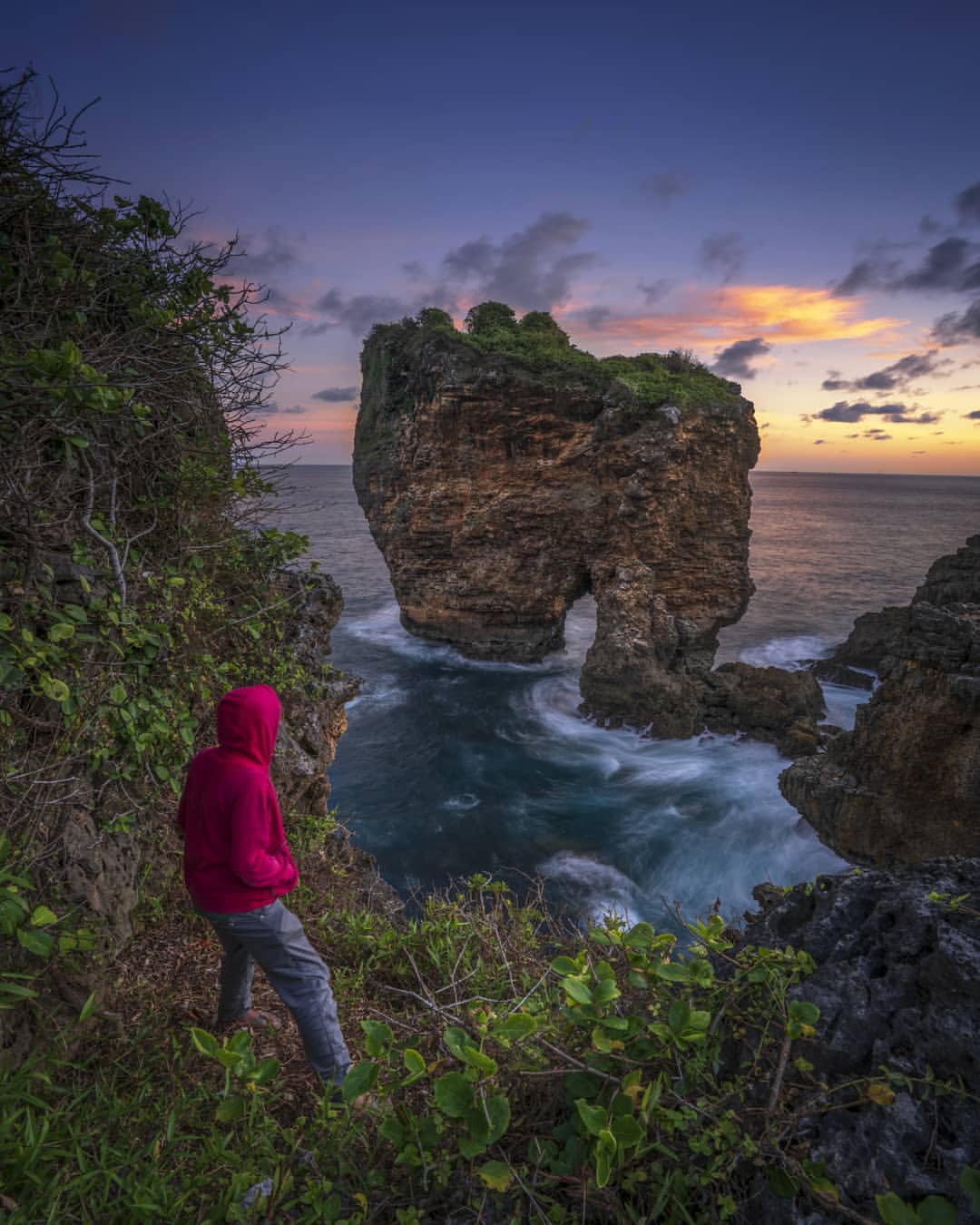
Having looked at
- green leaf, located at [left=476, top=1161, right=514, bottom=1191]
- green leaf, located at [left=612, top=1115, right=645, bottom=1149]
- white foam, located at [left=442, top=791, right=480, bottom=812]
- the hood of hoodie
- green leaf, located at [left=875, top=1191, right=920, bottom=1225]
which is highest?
the hood of hoodie

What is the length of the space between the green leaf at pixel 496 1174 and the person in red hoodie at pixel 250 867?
1.45m

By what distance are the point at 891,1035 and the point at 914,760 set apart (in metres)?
8.88

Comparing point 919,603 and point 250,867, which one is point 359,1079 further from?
point 919,603

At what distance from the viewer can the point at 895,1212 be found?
3.95 ft

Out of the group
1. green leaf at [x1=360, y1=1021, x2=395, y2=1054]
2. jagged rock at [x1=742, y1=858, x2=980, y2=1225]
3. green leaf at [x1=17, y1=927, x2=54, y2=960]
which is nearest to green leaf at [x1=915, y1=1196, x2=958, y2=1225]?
jagged rock at [x1=742, y1=858, x2=980, y2=1225]

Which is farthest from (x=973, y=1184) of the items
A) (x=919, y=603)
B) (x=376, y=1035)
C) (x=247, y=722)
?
(x=919, y=603)

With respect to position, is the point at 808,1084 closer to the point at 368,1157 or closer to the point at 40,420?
the point at 368,1157

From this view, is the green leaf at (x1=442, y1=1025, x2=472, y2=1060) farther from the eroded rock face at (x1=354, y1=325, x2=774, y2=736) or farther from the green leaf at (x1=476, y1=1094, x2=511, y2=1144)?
the eroded rock face at (x1=354, y1=325, x2=774, y2=736)

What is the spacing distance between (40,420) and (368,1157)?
12.1 ft

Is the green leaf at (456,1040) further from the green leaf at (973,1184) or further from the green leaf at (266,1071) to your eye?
the green leaf at (973,1184)

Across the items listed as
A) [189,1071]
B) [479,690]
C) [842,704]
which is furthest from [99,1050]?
[842,704]

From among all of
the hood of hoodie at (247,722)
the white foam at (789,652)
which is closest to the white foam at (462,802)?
the hood of hoodie at (247,722)

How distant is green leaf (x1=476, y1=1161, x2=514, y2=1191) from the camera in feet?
4.89

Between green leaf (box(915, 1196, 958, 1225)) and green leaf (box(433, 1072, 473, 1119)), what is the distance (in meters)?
1.06
